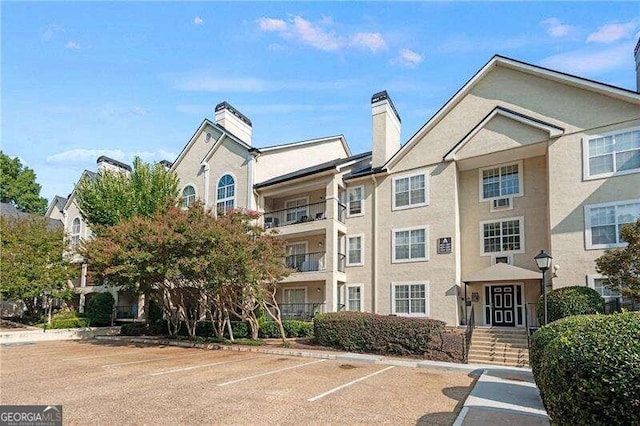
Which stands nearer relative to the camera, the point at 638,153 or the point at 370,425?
the point at 370,425

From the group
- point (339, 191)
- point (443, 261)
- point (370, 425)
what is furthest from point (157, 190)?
point (370, 425)

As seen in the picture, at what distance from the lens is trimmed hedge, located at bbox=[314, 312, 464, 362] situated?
664 inches

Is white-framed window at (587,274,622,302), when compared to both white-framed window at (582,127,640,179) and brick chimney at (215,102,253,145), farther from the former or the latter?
brick chimney at (215,102,253,145)

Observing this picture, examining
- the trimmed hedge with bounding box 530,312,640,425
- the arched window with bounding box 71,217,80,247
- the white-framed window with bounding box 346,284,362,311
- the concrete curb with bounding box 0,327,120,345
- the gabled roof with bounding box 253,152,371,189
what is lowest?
the concrete curb with bounding box 0,327,120,345

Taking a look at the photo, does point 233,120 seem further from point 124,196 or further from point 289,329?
point 289,329

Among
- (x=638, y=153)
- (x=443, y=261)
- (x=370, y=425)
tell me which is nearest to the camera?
(x=370, y=425)

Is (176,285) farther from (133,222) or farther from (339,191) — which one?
(339,191)

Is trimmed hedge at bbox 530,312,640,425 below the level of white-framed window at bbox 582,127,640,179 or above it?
below

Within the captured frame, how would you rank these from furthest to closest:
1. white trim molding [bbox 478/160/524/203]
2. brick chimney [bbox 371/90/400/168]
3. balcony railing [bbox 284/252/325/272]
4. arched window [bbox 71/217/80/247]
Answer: arched window [bbox 71/217/80/247] → balcony railing [bbox 284/252/325/272] → brick chimney [bbox 371/90/400/168] → white trim molding [bbox 478/160/524/203]

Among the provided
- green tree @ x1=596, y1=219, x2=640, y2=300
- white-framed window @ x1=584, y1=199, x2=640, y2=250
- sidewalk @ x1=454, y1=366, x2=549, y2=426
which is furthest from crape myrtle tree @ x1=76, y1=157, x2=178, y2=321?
green tree @ x1=596, y1=219, x2=640, y2=300

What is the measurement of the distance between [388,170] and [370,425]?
1713cm

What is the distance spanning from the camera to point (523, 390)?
11.0 meters

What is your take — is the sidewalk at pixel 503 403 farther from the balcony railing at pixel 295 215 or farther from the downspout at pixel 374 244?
the balcony railing at pixel 295 215

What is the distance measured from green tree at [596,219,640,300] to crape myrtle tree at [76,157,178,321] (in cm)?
2267
